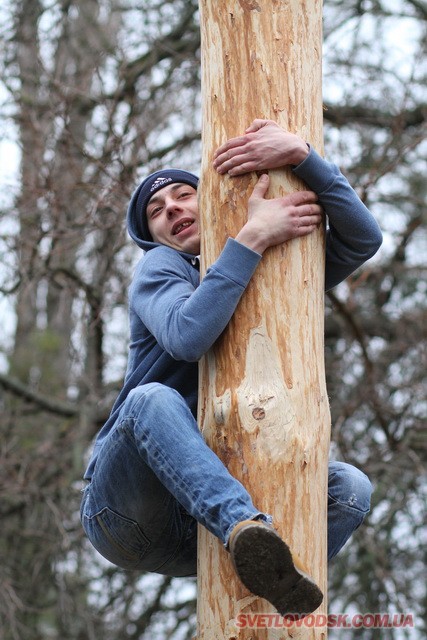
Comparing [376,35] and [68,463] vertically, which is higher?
[376,35]

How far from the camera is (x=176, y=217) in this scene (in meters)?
3.89

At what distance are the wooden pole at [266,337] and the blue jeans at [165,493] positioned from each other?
0.40ft

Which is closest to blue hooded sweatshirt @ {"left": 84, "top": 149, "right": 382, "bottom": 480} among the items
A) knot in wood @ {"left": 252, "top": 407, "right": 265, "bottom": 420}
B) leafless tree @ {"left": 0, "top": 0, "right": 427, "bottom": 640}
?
knot in wood @ {"left": 252, "top": 407, "right": 265, "bottom": 420}

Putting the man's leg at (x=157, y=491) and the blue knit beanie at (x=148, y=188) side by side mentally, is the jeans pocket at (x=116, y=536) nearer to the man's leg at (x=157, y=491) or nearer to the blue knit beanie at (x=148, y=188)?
the man's leg at (x=157, y=491)

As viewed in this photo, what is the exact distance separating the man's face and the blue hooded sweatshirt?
52 mm

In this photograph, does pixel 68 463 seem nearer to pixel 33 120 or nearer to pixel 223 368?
pixel 33 120

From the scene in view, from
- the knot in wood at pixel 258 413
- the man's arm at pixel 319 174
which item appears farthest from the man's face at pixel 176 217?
the knot in wood at pixel 258 413

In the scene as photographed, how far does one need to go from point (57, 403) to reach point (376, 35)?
3829 millimetres

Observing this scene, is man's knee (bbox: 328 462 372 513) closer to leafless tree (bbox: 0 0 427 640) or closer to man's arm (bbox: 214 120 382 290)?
man's arm (bbox: 214 120 382 290)

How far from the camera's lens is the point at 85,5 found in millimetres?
10594

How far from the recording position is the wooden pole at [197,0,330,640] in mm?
3191

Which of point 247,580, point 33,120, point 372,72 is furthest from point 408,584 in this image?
point 247,580

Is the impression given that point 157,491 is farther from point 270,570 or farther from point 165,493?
point 270,570

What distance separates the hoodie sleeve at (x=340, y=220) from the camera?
3.43 meters
